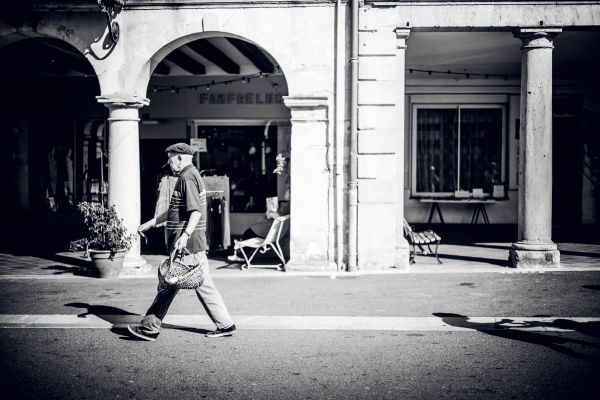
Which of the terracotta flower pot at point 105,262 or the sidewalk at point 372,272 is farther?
the sidewalk at point 372,272

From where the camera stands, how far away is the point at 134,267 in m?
10.9

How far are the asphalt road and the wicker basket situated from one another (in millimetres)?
631

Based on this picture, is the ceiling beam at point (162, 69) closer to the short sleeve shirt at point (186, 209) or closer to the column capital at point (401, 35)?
the column capital at point (401, 35)

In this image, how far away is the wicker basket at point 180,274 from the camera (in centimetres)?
658

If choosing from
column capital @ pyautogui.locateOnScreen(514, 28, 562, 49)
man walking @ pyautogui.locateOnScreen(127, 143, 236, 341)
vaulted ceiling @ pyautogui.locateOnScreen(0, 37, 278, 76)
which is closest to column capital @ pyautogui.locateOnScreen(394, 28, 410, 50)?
column capital @ pyautogui.locateOnScreen(514, 28, 562, 49)

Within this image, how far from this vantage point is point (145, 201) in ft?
55.4

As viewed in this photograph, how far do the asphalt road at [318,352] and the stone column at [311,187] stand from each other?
1.53m

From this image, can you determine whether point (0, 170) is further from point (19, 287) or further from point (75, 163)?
point (19, 287)

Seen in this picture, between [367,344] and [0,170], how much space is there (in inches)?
544

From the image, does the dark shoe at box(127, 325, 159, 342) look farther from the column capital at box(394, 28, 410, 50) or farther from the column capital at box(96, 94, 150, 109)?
the column capital at box(394, 28, 410, 50)

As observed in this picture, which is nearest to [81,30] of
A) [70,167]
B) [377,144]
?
[377,144]

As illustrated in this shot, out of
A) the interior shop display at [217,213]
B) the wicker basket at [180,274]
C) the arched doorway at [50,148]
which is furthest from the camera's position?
the arched doorway at [50,148]

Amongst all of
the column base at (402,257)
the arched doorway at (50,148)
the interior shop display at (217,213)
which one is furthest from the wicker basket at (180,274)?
the arched doorway at (50,148)

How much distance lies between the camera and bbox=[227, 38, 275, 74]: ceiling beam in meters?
12.9
